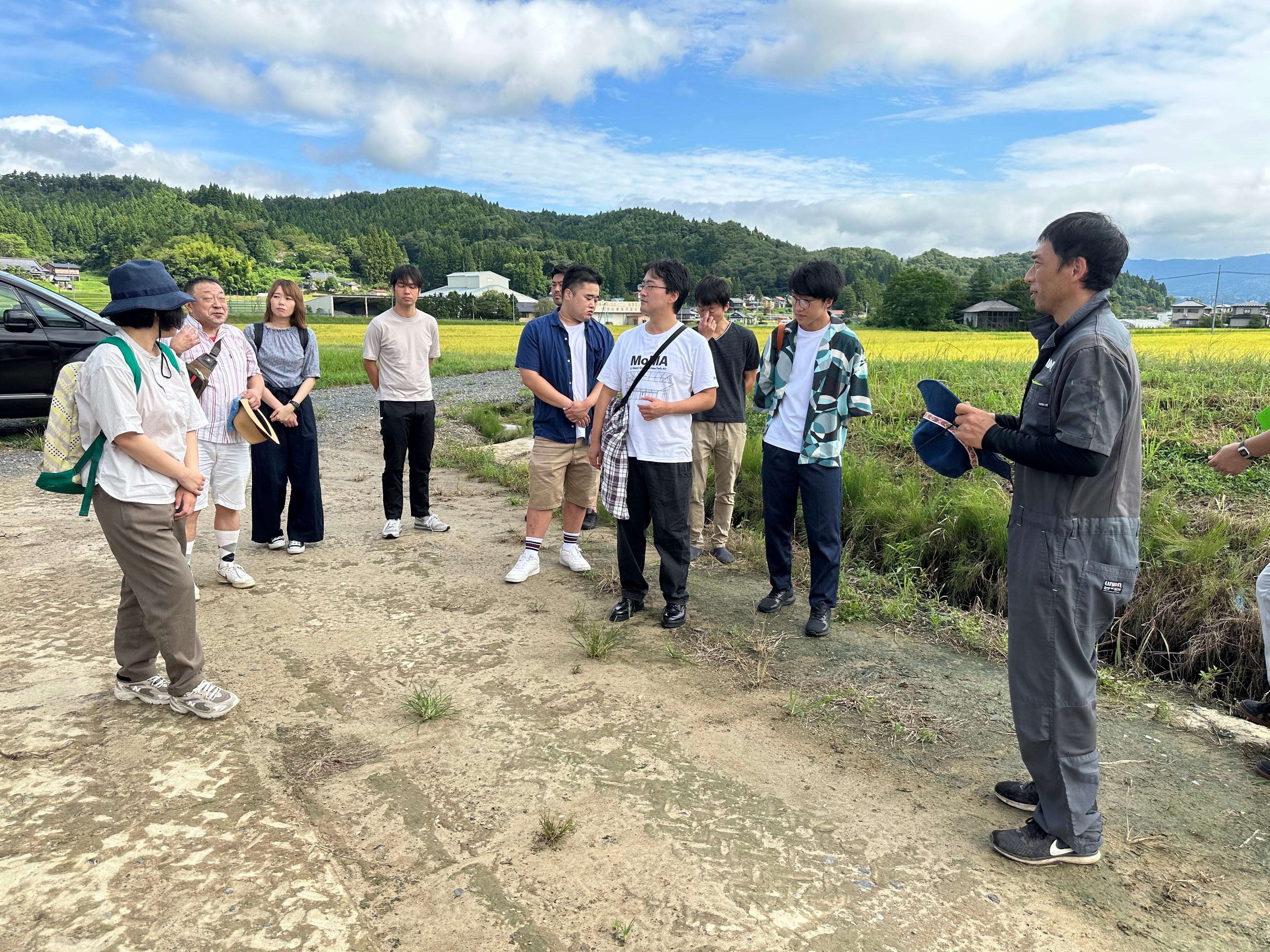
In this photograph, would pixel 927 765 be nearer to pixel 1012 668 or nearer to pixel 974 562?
pixel 1012 668

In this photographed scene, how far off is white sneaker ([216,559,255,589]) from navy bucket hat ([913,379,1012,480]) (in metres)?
3.90

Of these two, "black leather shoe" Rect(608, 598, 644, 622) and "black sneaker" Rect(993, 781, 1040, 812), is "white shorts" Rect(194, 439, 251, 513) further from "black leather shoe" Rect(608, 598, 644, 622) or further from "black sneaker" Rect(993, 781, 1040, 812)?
"black sneaker" Rect(993, 781, 1040, 812)

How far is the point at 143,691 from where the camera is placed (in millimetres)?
3184

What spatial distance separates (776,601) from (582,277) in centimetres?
233

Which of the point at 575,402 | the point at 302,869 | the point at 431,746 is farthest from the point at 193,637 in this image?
the point at 575,402

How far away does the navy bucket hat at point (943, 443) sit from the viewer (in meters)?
2.70

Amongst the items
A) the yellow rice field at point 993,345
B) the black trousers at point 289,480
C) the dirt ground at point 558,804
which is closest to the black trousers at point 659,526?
the dirt ground at point 558,804

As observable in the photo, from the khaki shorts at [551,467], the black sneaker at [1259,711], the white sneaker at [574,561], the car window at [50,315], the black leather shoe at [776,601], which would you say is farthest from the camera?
the car window at [50,315]

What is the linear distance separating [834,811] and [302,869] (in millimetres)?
1691

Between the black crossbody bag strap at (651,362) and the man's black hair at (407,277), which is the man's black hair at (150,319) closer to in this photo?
the black crossbody bag strap at (651,362)

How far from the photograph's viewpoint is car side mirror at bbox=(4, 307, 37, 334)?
8203 millimetres

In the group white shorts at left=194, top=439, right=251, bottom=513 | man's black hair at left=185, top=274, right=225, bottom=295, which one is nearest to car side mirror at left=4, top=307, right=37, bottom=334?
man's black hair at left=185, top=274, right=225, bottom=295

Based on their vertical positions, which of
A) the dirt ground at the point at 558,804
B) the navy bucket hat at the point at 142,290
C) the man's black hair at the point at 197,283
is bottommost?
the dirt ground at the point at 558,804

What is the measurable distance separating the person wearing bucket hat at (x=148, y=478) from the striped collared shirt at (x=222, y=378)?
4.99 feet
